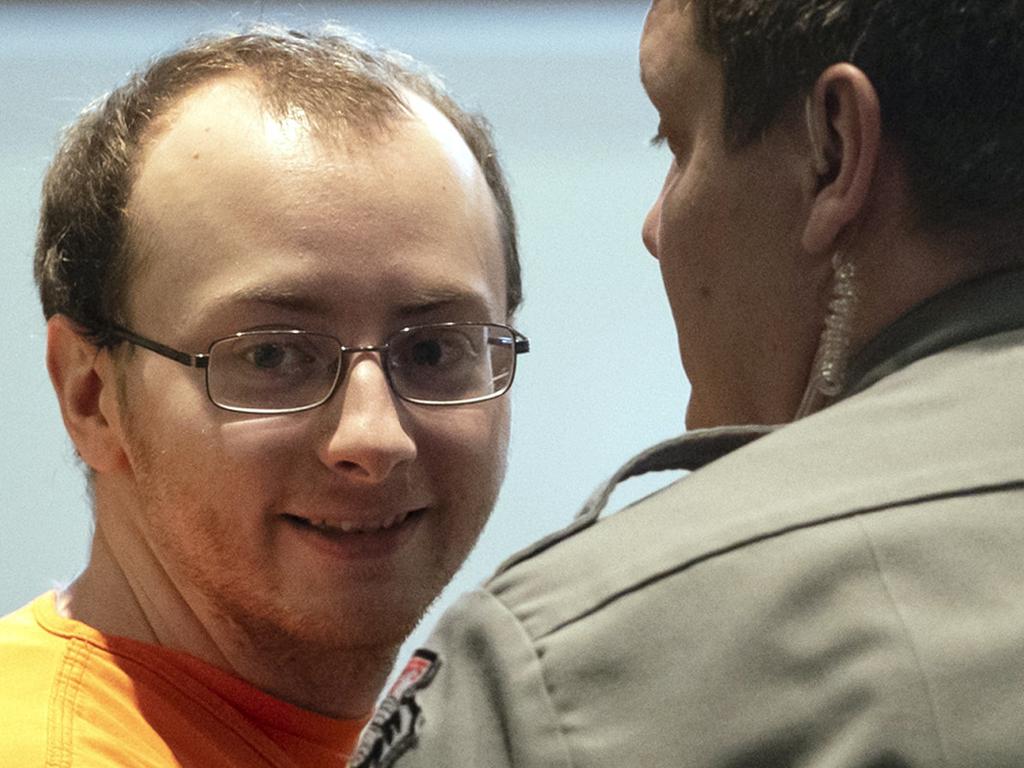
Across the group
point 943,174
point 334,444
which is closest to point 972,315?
point 943,174

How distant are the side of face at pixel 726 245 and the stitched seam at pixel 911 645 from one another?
0.91 feet

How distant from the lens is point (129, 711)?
1315 mm

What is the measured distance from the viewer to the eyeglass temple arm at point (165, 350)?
1.39 m

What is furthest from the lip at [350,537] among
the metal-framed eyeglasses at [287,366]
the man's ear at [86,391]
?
the man's ear at [86,391]

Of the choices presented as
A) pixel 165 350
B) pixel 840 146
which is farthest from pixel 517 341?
pixel 840 146

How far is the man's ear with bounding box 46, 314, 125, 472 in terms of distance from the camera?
58.0 inches

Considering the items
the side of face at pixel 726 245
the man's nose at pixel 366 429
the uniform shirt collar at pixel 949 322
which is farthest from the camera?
the man's nose at pixel 366 429

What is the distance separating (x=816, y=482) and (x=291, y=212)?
0.68 metres

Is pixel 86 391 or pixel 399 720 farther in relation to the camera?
pixel 86 391

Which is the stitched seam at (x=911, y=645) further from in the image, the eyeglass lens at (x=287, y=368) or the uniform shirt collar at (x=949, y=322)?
the eyeglass lens at (x=287, y=368)

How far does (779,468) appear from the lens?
33.3 inches

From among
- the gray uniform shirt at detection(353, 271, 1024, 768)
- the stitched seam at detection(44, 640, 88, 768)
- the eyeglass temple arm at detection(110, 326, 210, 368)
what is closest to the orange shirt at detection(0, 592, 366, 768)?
the stitched seam at detection(44, 640, 88, 768)

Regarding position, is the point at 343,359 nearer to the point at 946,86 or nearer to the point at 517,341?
the point at 517,341

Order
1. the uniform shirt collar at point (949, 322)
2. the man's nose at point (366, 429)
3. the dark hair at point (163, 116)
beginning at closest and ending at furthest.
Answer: the uniform shirt collar at point (949, 322), the man's nose at point (366, 429), the dark hair at point (163, 116)
